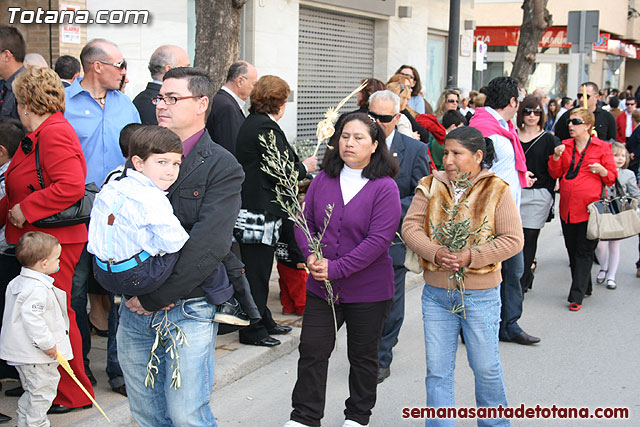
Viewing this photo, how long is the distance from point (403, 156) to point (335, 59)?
31.7ft

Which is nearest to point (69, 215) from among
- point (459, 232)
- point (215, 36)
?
Answer: point (459, 232)

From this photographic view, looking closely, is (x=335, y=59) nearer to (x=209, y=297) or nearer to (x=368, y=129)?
(x=368, y=129)

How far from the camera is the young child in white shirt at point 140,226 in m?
3.12

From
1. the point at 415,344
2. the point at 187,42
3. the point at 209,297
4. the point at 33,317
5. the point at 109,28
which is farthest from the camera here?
the point at 187,42

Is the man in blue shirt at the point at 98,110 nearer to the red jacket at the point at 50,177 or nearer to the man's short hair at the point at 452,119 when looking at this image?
the red jacket at the point at 50,177

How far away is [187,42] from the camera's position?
11219mm

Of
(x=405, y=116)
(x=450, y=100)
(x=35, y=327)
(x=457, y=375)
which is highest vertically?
(x=450, y=100)

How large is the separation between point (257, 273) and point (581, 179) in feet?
12.4

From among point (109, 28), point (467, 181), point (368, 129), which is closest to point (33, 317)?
point (368, 129)

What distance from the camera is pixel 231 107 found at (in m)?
6.18

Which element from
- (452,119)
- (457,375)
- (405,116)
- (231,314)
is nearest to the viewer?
(231,314)

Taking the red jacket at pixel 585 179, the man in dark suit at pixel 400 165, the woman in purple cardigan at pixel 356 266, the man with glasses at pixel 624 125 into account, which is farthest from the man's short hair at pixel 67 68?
the man with glasses at pixel 624 125

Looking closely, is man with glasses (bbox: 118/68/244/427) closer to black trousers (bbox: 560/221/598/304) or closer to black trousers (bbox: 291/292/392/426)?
black trousers (bbox: 291/292/392/426)

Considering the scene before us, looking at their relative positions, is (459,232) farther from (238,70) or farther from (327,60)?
(327,60)
